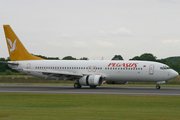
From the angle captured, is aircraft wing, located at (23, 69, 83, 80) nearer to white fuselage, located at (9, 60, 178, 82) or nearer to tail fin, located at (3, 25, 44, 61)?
white fuselage, located at (9, 60, 178, 82)

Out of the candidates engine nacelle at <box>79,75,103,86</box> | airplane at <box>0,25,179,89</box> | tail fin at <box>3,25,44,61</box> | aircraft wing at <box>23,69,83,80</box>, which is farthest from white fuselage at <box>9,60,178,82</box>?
engine nacelle at <box>79,75,103,86</box>

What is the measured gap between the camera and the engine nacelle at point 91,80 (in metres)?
43.5

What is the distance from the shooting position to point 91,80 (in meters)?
43.8

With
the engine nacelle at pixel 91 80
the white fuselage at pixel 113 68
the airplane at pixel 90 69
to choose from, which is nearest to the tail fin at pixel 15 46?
the airplane at pixel 90 69

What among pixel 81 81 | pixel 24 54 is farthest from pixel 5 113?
pixel 24 54

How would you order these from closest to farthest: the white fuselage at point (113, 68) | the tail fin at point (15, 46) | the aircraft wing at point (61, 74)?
the white fuselage at point (113, 68)
the aircraft wing at point (61, 74)
the tail fin at point (15, 46)

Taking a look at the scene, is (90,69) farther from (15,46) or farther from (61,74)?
(15,46)

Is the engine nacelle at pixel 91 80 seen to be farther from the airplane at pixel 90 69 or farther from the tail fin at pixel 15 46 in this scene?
the tail fin at pixel 15 46

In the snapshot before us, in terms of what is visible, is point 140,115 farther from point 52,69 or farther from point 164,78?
point 52,69

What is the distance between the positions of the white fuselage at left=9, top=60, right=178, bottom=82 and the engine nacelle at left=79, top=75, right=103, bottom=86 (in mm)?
2364

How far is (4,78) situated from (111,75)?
124ft

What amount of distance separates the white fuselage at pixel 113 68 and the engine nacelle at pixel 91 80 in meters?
2.36

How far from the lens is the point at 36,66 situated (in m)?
50.6

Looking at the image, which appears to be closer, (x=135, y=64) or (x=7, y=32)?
(x=135, y=64)
